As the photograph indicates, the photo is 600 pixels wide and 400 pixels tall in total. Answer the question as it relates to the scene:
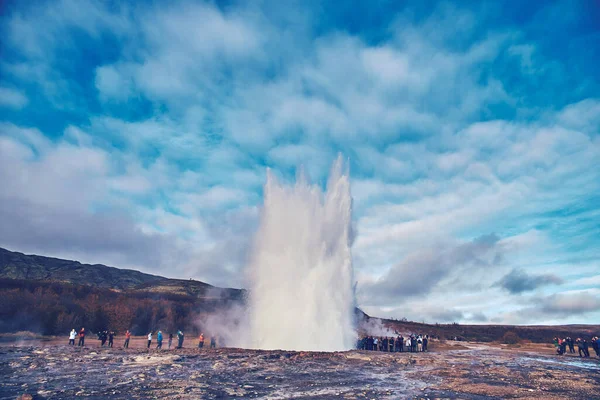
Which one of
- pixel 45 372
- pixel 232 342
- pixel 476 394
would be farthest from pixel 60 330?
pixel 476 394

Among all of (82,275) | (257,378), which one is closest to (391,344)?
(257,378)

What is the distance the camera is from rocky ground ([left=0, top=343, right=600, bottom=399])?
12812mm

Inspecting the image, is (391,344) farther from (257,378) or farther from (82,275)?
(82,275)

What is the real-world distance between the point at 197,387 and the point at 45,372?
828 centimetres

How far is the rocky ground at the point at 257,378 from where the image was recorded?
12.8 meters

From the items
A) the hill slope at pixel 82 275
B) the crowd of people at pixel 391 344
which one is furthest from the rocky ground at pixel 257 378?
the hill slope at pixel 82 275

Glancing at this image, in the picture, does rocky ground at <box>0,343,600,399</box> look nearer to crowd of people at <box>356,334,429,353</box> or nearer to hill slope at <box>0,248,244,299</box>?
crowd of people at <box>356,334,429,353</box>

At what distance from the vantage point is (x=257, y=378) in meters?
16.2

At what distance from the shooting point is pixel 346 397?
1241cm

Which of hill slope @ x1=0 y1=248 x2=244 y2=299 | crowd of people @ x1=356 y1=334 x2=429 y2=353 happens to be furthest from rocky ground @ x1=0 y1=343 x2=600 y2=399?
hill slope @ x1=0 y1=248 x2=244 y2=299

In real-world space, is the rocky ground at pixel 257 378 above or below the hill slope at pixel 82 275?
below

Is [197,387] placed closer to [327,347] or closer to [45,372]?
[45,372]

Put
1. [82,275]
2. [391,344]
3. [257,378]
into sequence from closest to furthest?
1. [257,378]
2. [391,344]
3. [82,275]

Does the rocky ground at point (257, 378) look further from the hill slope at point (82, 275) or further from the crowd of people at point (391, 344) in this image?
the hill slope at point (82, 275)
